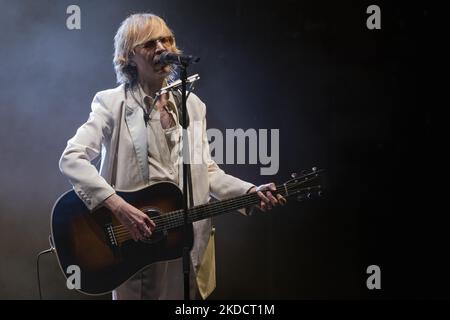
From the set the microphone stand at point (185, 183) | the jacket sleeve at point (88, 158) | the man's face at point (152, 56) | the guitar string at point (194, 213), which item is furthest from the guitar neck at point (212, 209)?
the man's face at point (152, 56)

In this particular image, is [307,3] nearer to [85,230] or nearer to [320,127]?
[320,127]

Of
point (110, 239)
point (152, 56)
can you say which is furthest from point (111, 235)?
point (152, 56)

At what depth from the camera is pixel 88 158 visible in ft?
8.48

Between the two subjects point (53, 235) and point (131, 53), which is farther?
point (131, 53)

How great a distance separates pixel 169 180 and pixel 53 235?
56cm

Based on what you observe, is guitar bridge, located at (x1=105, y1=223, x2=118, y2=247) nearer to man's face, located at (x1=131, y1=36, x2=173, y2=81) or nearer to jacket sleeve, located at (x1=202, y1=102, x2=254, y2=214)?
jacket sleeve, located at (x1=202, y1=102, x2=254, y2=214)

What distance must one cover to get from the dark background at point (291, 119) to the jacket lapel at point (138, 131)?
0.71m

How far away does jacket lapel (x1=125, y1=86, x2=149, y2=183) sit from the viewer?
259 cm

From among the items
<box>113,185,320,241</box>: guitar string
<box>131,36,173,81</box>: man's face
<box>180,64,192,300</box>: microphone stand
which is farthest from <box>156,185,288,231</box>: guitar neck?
<box>131,36,173,81</box>: man's face

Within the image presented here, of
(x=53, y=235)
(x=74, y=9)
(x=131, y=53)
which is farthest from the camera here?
(x=74, y=9)

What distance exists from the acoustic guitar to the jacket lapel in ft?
0.38

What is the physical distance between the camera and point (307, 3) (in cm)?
328

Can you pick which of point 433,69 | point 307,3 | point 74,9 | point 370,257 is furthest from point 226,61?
point 370,257

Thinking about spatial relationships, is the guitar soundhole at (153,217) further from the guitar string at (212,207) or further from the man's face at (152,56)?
the man's face at (152,56)
